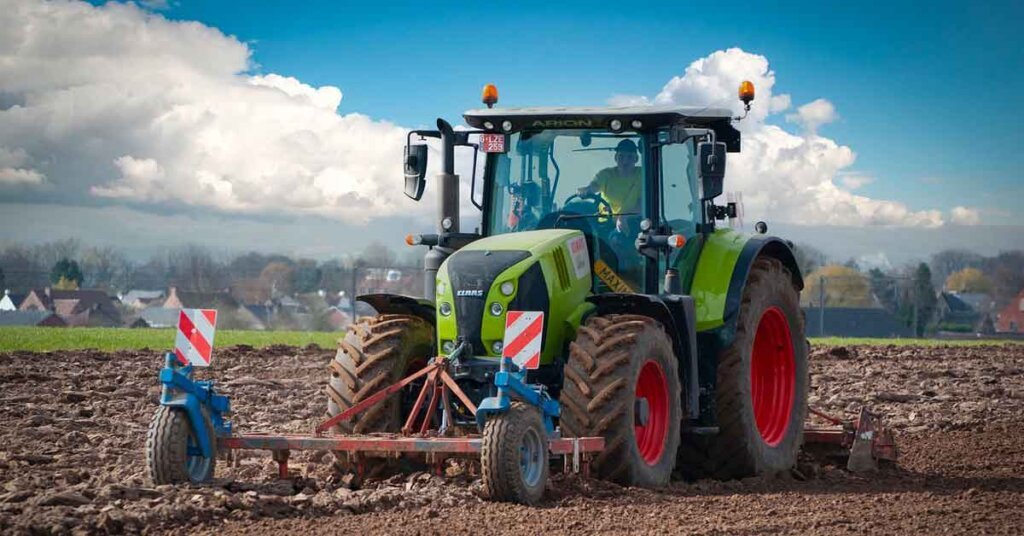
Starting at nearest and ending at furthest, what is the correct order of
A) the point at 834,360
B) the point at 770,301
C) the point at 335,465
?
the point at 335,465
the point at 770,301
the point at 834,360

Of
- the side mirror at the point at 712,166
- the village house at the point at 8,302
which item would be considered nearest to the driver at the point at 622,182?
the side mirror at the point at 712,166

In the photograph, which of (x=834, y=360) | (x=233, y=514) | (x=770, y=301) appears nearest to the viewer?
(x=233, y=514)

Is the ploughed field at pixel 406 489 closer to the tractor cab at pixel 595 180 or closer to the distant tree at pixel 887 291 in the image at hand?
the tractor cab at pixel 595 180

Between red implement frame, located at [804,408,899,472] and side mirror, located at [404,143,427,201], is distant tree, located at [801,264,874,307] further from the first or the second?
Result: side mirror, located at [404,143,427,201]

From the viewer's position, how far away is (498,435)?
7832 mm

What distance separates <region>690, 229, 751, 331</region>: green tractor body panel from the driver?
0.89 meters

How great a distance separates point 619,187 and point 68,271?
3243cm

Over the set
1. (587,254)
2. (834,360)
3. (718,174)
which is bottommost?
(834,360)

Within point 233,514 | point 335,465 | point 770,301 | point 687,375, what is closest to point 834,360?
point 770,301

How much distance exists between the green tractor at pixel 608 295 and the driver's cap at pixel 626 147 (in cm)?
2

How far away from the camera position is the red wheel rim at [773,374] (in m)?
11.5

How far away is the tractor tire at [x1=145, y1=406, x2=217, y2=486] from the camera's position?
8.25 m

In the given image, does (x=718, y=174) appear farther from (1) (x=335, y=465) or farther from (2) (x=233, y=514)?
(2) (x=233, y=514)

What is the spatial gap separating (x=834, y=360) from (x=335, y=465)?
15612mm
